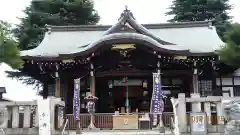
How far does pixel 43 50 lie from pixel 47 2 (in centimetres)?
1360

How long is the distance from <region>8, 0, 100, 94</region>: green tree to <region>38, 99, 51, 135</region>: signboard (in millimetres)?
17599

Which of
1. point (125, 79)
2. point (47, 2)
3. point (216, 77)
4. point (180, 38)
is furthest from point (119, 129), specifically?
point (47, 2)

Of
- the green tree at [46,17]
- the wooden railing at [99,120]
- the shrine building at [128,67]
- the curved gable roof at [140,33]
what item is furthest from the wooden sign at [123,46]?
the green tree at [46,17]

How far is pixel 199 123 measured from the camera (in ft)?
34.7

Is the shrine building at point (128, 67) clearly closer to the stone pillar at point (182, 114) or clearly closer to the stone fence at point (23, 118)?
the stone fence at point (23, 118)

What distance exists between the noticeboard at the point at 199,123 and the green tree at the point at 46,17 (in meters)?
20.0

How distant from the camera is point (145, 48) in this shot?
15.8 m

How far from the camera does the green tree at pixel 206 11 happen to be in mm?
30047

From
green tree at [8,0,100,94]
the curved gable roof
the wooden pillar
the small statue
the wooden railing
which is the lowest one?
the wooden railing

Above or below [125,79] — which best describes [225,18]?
above

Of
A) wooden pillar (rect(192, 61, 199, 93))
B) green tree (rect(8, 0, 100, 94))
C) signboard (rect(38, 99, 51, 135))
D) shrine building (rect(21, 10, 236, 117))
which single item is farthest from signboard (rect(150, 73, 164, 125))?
green tree (rect(8, 0, 100, 94))

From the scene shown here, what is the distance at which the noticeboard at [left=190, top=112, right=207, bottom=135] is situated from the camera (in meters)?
10.5

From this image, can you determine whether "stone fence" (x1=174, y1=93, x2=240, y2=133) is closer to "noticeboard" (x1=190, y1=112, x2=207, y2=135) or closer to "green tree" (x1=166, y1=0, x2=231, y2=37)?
"noticeboard" (x1=190, y1=112, x2=207, y2=135)

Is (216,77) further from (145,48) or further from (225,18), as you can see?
(225,18)
